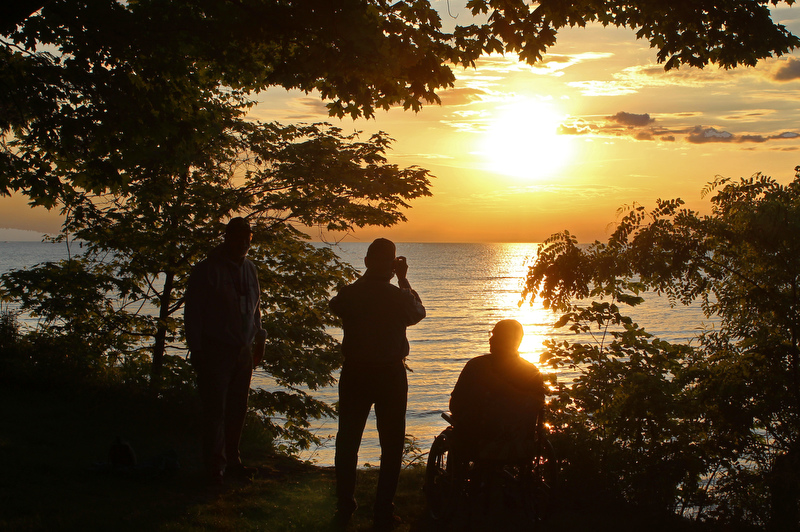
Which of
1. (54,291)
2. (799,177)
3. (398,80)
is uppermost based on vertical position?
(398,80)

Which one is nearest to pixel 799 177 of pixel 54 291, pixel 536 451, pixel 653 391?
pixel 653 391

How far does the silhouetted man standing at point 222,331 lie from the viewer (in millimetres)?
4305

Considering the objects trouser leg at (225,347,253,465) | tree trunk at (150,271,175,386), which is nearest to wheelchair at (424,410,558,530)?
trouser leg at (225,347,253,465)

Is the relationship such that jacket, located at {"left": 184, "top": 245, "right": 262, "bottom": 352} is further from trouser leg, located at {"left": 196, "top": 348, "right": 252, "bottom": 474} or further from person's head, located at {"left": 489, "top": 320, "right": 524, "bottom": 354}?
person's head, located at {"left": 489, "top": 320, "right": 524, "bottom": 354}

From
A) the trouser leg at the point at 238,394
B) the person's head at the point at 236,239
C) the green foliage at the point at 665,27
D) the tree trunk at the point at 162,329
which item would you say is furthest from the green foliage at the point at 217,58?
the tree trunk at the point at 162,329

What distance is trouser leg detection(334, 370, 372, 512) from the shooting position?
393 cm

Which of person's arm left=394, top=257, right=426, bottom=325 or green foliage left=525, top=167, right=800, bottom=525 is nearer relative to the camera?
person's arm left=394, top=257, right=426, bottom=325

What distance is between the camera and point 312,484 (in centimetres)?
527

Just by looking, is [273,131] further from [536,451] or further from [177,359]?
[536,451]

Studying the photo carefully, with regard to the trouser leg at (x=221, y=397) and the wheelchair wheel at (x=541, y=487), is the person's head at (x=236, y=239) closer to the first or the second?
the trouser leg at (x=221, y=397)

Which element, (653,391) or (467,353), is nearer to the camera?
(653,391)

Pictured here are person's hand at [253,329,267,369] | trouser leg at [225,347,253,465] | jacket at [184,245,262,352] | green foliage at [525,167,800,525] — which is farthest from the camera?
green foliage at [525,167,800,525]

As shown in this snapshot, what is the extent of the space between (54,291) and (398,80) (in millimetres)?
6710

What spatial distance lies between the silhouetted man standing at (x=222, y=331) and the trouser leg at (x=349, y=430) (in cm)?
92
